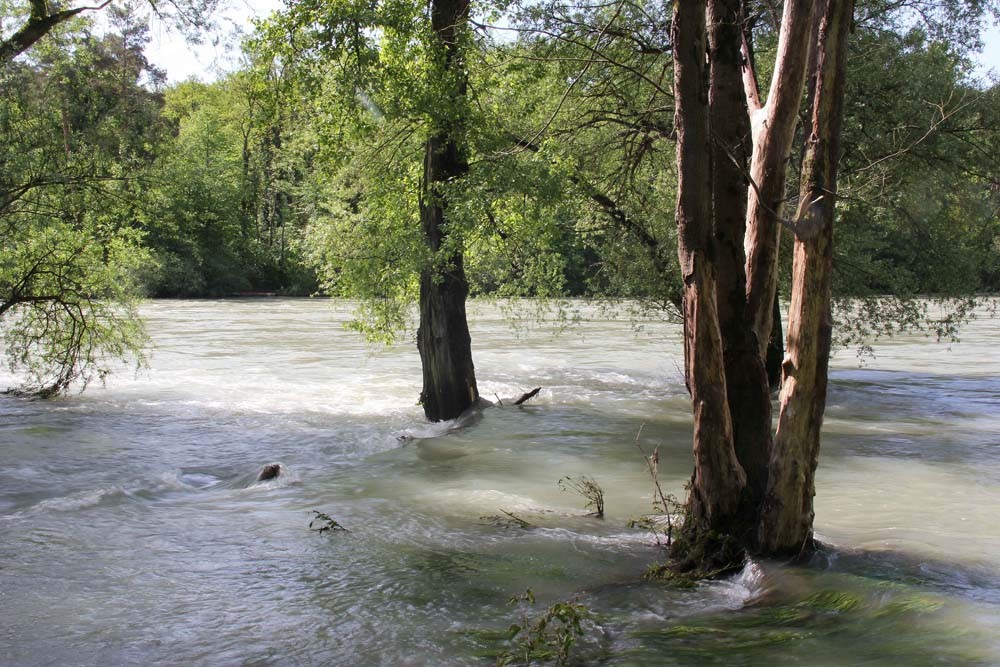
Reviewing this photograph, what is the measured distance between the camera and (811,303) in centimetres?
600

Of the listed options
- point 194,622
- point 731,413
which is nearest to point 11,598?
point 194,622

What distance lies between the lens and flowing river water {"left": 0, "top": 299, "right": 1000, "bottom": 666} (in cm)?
552

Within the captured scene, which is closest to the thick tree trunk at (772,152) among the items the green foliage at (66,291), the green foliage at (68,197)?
the green foliage at (68,197)

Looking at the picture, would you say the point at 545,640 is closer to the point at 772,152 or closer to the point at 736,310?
the point at 736,310

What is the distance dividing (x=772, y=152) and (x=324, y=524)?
16.4 feet

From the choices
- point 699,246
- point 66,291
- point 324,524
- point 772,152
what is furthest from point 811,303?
point 66,291

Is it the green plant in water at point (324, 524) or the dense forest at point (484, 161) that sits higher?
the dense forest at point (484, 161)

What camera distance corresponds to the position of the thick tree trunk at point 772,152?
618 cm

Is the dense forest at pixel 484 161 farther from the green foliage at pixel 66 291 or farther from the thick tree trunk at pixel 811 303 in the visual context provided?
the thick tree trunk at pixel 811 303

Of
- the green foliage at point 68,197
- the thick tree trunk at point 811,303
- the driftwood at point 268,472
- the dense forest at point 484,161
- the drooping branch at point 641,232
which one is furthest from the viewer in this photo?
the drooping branch at point 641,232

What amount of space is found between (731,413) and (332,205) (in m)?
9.42

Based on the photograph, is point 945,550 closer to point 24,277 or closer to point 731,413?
point 731,413

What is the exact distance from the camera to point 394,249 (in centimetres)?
1216

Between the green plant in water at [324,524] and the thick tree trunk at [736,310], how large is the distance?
11.8 ft
